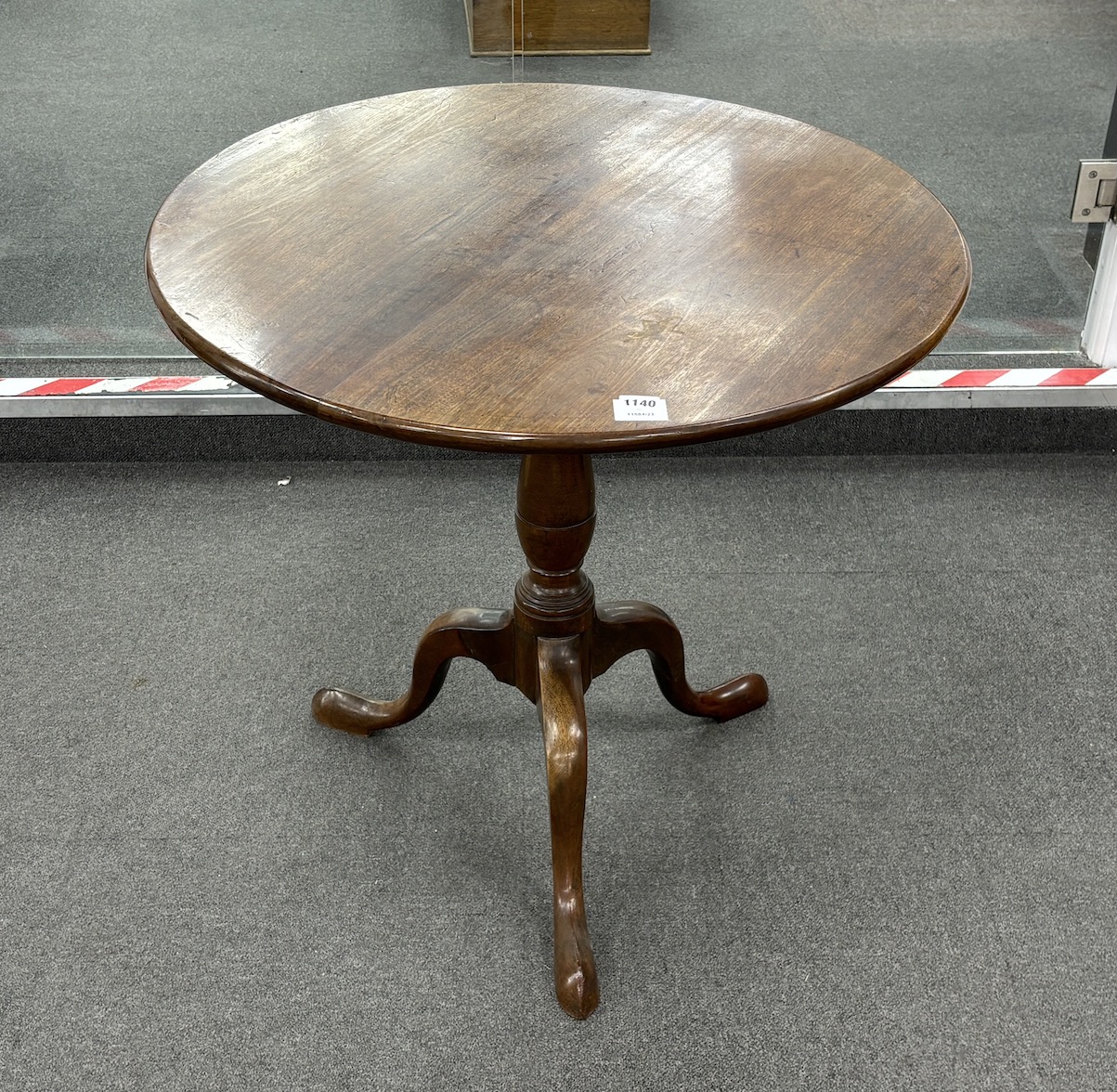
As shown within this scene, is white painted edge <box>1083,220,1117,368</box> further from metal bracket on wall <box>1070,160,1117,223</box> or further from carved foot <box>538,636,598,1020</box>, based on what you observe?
carved foot <box>538,636,598,1020</box>

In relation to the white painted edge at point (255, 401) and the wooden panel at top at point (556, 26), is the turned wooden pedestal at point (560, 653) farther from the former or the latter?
the wooden panel at top at point (556, 26)

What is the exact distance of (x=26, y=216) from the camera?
2.40 meters

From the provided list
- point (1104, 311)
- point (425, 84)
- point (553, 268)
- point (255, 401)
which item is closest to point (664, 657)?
point (553, 268)

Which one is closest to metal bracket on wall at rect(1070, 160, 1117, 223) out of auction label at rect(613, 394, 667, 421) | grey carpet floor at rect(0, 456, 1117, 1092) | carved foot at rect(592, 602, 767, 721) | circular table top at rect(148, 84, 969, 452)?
grey carpet floor at rect(0, 456, 1117, 1092)

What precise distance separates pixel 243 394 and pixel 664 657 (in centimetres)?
111

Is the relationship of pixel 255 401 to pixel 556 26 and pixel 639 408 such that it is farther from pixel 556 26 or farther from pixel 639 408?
pixel 639 408

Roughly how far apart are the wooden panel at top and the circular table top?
2.01ft

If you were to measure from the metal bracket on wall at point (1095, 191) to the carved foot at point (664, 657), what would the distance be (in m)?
1.22

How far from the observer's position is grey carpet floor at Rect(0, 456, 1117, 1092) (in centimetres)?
147

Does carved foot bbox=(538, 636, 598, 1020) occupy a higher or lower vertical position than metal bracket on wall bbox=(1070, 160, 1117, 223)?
lower

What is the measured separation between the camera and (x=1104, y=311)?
2.44 m

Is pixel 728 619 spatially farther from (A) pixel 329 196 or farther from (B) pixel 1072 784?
(A) pixel 329 196

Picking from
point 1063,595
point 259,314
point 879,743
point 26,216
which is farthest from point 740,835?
point 26,216

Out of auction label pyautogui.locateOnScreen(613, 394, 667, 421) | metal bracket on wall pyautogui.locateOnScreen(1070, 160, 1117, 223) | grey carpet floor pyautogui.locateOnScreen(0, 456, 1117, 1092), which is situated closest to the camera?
auction label pyautogui.locateOnScreen(613, 394, 667, 421)
